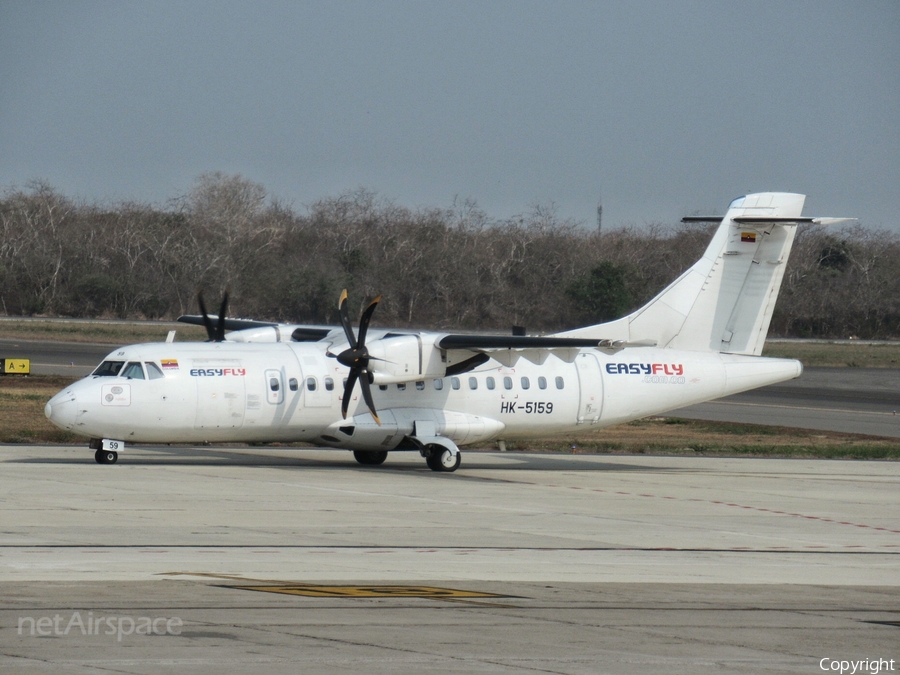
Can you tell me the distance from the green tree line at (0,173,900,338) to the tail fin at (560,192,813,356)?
1625 inches

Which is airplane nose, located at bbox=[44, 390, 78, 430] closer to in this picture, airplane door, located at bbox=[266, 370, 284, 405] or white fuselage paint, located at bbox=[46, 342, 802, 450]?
white fuselage paint, located at bbox=[46, 342, 802, 450]

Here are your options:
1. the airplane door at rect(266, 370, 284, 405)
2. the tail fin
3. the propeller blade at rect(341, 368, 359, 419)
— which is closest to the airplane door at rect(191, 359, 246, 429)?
the airplane door at rect(266, 370, 284, 405)

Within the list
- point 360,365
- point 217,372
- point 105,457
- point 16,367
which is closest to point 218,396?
point 217,372

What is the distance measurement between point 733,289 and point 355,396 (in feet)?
33.9

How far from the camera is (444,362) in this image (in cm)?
2625

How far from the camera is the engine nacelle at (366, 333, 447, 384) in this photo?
1006 inches

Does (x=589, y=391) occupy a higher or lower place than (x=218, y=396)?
higher

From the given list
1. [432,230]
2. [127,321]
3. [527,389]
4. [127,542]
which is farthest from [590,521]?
[432,230]

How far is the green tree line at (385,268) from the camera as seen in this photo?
78.8 m

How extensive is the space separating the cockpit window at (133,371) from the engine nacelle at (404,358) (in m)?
4.96

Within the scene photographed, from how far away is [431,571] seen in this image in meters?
13.4

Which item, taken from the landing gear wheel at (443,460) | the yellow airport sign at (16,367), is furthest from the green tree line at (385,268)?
the landing gear wheel at (443,460)

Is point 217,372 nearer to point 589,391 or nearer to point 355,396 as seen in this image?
point 355,396

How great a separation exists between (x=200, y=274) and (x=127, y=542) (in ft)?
235
